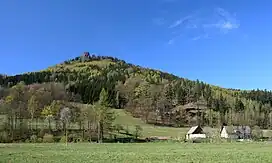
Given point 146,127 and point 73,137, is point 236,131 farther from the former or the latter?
point 73,137

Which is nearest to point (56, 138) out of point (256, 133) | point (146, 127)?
point (146, 127)

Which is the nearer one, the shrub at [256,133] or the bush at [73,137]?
the bush at [73,137]

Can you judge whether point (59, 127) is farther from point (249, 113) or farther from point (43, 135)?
point (249, 113)

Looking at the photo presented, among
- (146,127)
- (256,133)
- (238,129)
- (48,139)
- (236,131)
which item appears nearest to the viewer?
(48,139)

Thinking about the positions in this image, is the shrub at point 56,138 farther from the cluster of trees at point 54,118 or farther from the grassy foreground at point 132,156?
the grassy foreground at point 132,156

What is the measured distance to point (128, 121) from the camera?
591 feet

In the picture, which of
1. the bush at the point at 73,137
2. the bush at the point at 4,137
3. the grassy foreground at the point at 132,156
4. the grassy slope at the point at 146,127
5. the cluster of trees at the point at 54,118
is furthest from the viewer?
the grassy slope at the point at 146,127

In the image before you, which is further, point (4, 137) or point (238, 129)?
point (238, 129)

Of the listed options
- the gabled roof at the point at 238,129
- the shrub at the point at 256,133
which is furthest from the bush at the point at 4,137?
the gabled roof at the point at 238,129

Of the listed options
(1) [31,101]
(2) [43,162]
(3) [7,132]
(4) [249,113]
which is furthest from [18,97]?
(2) [43,162]

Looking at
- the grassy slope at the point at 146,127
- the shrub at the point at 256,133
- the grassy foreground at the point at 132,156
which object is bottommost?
the shrub at the point at 256,133

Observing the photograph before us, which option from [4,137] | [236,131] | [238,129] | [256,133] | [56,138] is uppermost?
[4,137]

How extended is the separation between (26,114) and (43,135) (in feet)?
59.4

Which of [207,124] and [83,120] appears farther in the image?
[207,124]
